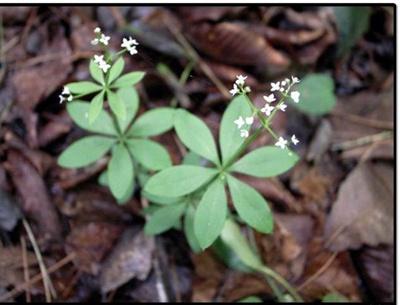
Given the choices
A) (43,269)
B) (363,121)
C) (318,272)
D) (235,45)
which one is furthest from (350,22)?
(43,269)

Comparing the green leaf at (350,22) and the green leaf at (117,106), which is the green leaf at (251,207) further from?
the green leaf at (350,22)

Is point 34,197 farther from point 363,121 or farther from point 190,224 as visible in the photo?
point 363,121

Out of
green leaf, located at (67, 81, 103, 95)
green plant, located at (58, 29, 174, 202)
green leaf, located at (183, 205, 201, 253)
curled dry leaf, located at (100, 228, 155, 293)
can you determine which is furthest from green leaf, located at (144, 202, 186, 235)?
green leaf, located at (67, 81, 103, 95)

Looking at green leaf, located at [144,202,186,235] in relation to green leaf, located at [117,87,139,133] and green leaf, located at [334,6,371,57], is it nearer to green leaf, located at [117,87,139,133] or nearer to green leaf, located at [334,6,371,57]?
green leaf, located at [117,87,139,133]

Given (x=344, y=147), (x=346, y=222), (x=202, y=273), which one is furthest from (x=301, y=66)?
(x=202, y=273)

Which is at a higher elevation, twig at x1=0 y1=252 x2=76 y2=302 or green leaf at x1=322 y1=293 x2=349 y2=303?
twig at x1=0 y1=252 x2=76 y2=302

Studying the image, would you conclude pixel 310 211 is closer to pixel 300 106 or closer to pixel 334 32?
pixel 300 106
